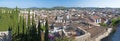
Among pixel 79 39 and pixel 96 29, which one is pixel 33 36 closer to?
pixel 79 39

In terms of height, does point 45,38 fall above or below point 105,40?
above

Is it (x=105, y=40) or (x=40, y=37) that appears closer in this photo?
(x=40, y=37)

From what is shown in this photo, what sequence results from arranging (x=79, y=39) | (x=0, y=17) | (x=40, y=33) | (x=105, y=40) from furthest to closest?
(x=0, y=17) < (x=105, y=40) < (x=79, y=39) < (x=40, y=33)

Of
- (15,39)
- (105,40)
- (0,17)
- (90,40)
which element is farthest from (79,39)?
(0,17)

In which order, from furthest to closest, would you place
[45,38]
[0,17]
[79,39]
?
1. [0,17]
2. [79,39]
3. [45,38]

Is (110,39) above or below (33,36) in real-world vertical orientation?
below

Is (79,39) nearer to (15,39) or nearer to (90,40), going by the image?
(90,40)

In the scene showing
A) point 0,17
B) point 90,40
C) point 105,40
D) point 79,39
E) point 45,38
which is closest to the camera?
point 45,38

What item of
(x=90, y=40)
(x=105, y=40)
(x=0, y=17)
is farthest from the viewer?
(x=0, y=17)

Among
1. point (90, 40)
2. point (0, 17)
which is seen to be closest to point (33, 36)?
point (90, 40)
